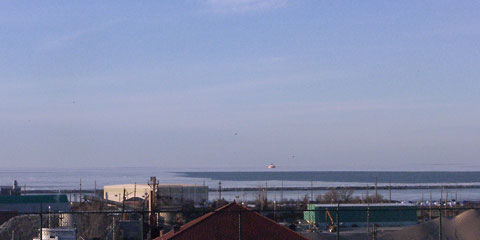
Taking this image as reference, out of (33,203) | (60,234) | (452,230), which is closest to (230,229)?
(60,234)

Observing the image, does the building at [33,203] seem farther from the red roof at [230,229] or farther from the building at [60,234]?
the red roof at [230,229]

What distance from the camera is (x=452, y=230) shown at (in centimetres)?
2923

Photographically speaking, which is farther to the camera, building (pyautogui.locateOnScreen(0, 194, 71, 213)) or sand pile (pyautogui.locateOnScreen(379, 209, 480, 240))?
building (pyautogui.locateOnScreen(0, 194, 71, 213))

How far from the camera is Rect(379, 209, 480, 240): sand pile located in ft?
94.3

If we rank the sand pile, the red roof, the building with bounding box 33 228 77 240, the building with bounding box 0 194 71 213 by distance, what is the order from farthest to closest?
the building with bounding box 0 194 71 213 → the sand pile → the building with bounding box 33 228 77 240 → the red roof

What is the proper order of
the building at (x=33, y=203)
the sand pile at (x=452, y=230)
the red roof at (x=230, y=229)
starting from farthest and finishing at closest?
1. the building at (x=33, y=203)
2. the sand pile at (x=452, y=230)
3. the red roof at (x=230, y=229)

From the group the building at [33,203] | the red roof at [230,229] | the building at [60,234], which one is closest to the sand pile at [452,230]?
the red roof at [230,229]

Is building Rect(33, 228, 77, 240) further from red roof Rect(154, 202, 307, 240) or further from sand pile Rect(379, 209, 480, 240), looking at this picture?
sand pile Rect(379, 209, 480, 240)

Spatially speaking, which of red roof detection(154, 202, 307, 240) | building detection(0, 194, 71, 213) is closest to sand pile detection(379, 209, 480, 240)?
red roof detection(154, 202, 307, 240)

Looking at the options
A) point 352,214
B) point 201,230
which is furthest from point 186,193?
point 201,230

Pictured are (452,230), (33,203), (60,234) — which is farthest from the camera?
(33,203)

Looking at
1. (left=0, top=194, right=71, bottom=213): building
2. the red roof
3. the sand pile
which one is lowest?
(left=0, top=194, right=71, bottom=213): building

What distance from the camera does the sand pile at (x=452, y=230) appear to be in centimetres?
2873

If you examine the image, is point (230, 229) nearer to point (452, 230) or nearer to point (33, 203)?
point (452, 230)
